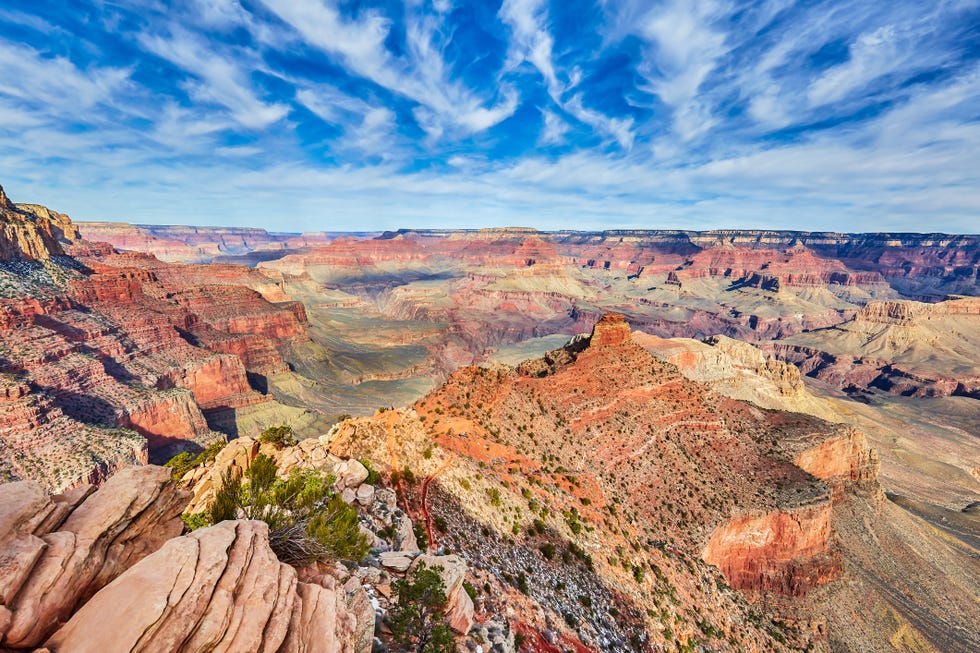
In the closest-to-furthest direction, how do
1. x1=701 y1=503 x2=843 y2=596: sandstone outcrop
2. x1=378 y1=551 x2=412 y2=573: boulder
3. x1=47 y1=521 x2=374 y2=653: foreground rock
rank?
x1=47 y1=521 x2=374 y2=653: foreground rock
x1=378 y1=551 x2=412 y2=573: boulder
x1=701 y1=503 x2=843 y2=596: sandstone outcrop

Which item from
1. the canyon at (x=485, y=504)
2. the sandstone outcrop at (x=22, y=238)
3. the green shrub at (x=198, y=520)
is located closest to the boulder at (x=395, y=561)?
the canyon at (x=485, y=504)

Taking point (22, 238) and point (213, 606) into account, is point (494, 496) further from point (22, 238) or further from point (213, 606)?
point (22, 238)

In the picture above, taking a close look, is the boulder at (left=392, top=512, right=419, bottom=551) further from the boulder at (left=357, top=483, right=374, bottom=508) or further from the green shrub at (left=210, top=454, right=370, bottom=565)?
the green shrub at (left=210, top=454, right=370, bottom=565)

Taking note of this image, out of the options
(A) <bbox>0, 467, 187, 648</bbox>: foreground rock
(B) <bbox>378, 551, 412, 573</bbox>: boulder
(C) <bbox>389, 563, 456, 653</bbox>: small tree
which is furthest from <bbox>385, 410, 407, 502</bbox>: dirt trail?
(A) <bbox>0, 467, 187, 648</bbox>: foreground rock

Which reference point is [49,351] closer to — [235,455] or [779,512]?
[235,455]

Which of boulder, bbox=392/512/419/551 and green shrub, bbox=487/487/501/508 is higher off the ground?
boulder, bbox=392/512/419/551

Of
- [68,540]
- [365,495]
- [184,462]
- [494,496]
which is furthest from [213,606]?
[494,496]

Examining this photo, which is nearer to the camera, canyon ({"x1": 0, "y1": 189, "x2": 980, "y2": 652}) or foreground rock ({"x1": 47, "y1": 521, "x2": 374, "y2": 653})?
foreground rock ({"x1": 47, "y1": 521, "x2": 374, "y2": 653})
